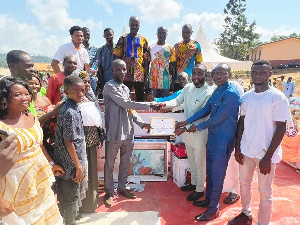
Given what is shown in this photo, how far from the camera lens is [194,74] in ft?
13.6

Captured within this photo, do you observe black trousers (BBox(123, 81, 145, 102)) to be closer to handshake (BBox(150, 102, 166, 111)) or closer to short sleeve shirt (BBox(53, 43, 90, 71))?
short sleeve shirt (BBox(53, 43, 90, 71))

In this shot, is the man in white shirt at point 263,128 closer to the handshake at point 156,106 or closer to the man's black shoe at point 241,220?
the man's black shoe at point 241,220

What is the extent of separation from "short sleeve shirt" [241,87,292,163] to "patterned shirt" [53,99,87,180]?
210cm

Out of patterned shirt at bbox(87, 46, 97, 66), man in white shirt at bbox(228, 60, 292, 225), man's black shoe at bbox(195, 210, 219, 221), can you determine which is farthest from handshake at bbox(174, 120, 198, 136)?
patterned shirt at bbox(87, 46, 97, 66)

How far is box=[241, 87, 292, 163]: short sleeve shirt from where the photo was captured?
3004 mm

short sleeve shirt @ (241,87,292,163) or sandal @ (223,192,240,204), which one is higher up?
short sleeve shirt @ (241,87,292,163)

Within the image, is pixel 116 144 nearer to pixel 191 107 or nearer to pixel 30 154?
pixel 191 107

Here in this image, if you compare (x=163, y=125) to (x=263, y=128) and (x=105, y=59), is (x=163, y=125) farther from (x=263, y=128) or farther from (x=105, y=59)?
(x=105, y=59)

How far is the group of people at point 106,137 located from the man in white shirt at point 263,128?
0.01 metres

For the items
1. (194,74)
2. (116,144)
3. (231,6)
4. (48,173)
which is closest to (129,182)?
(116,144)

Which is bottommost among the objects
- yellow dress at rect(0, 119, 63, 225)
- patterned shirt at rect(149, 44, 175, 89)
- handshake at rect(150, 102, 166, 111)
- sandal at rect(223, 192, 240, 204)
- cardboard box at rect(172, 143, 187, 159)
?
sandal at rect(223, 192, 240, 204)

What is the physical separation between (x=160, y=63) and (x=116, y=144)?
271cm

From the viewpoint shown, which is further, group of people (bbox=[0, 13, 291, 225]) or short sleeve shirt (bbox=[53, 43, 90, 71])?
short sleeve shirt (bbox=[53, 43, 90, 71])

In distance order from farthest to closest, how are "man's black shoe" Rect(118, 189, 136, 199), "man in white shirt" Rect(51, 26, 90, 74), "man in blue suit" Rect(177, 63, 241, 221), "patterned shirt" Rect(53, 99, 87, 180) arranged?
"man in white shirt" Rect(51, 26, 90, 74), "man's black shoe" Rect(118, 189, 136, 199), "man in blue suit" Rect(177, 63, 241, 221), "patterned shirt" Rect(53, 99, 87, 180)
